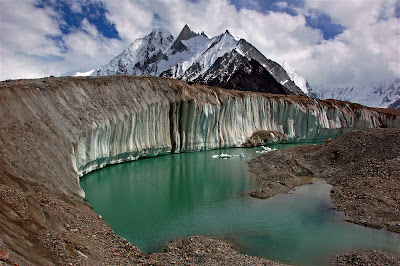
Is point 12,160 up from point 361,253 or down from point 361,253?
up

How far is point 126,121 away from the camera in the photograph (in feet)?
84.8

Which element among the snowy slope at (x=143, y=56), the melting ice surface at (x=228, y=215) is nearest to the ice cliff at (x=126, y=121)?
the melting ice surface at (x=228, y=215)

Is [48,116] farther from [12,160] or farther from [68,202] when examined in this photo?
[68,202]

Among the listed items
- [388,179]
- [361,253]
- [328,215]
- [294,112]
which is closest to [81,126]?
[328,215]

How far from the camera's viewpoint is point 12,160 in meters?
12.0

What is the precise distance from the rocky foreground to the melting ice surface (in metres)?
0.73

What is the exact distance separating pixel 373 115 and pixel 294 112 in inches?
797

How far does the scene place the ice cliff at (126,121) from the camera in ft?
46.3

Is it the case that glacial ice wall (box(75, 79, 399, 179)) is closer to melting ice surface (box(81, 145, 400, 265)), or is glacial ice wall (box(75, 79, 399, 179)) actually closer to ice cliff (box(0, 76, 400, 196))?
ice cliff (box(0, 76, 400, 196))

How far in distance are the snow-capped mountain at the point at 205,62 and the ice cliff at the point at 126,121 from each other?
3790cm

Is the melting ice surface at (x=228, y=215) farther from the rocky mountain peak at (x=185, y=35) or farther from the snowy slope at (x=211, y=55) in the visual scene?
the rocky mountain peak at (x=185, y=35)

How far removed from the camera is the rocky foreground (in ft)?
41.8

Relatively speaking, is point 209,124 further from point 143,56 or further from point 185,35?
point 143,56

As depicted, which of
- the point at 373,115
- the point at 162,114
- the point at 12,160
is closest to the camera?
the point at 12,160
